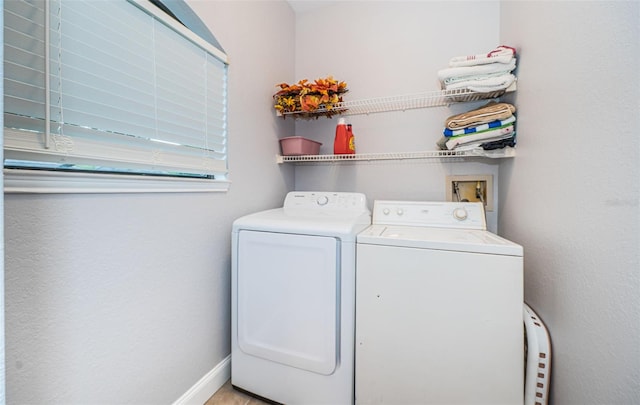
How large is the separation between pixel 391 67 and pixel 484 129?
864 millimetres

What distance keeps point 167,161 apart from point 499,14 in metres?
2.21

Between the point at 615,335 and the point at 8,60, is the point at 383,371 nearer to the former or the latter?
the point at 615,335

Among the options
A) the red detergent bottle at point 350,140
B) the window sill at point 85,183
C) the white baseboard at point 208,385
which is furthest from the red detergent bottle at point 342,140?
the white baseboard at point 208,385

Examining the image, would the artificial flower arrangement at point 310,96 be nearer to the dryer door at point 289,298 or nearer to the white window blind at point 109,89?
the white window blind at point 109,89

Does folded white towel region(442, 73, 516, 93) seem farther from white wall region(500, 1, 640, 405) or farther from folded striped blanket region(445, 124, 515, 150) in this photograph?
folded striped blanket region(445, 124, 515, 150)

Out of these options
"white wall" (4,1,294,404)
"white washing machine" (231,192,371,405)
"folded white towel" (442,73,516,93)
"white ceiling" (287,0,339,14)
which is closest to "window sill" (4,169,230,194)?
"white wall" (4,1,294,404)

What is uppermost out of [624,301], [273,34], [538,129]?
[273,34]

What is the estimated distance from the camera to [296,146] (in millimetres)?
1928

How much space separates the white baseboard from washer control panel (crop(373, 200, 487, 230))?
1256mm

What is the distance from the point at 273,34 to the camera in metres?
1.92

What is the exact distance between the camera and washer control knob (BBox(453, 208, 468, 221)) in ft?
5.07

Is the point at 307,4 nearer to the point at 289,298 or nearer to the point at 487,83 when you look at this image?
the point at 487,83

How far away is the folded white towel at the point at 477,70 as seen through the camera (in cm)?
143

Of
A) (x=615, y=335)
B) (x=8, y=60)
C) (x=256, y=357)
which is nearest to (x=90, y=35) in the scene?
(x=8, y=60)
